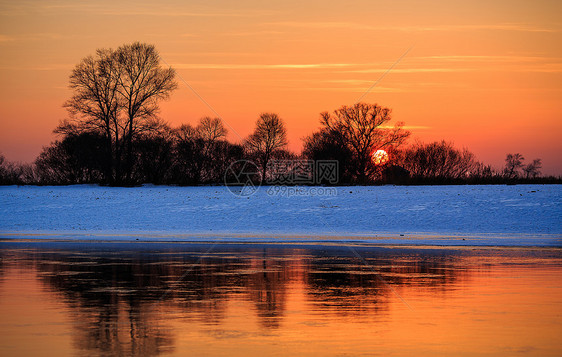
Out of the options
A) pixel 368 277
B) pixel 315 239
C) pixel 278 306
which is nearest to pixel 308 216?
pixel 315 239

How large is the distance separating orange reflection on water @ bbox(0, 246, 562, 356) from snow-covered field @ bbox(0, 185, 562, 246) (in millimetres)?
11342

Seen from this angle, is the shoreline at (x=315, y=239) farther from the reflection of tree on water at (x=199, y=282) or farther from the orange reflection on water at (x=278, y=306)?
the orange reflection on water at (x=278, y=306)

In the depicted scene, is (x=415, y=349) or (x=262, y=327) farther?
(x=262, y=327)

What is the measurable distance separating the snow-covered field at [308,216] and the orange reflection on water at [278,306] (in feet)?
37.2

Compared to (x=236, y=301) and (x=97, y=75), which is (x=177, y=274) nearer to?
(x=236, y=301)

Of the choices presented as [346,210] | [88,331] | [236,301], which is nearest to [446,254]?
[236,301]

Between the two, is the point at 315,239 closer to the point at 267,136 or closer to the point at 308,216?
the point at 308,216

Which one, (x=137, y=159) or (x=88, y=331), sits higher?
(x=137, y=159)

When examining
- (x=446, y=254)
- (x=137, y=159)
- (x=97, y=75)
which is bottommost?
(x=446, y=254)

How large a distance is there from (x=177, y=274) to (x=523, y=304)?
850cm

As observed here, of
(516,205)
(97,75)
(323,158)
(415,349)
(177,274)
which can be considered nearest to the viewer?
(415,349)

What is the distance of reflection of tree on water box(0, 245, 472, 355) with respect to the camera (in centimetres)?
1073

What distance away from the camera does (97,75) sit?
68.7m

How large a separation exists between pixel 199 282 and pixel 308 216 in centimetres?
2566
